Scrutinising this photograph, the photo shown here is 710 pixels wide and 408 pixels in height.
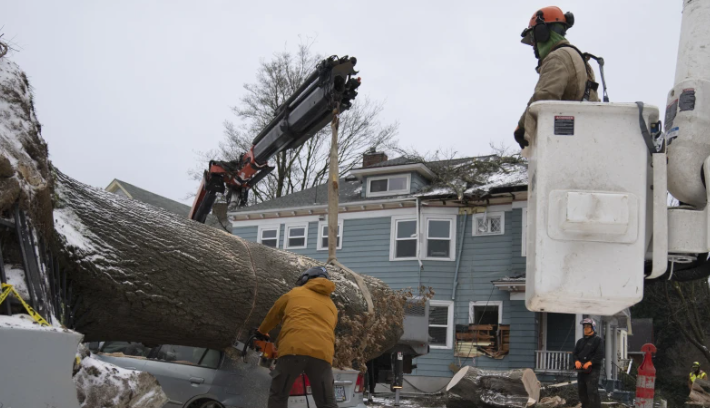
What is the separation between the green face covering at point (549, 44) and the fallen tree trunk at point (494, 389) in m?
10.4

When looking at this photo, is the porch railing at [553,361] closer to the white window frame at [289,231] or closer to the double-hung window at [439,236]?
the double-hung window at [439,236]

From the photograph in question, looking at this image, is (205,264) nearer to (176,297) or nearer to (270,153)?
(176,297)

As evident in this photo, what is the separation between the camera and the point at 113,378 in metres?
3.26

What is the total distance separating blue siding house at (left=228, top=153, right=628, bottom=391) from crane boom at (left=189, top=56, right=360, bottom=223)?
10239 millimetres

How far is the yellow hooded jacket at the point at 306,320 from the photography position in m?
5.14

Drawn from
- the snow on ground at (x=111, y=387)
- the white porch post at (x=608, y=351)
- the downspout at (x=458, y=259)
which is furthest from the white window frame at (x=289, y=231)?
the snow on ground at (x=111, y=387)

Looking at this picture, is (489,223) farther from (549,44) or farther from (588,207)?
(588,207)

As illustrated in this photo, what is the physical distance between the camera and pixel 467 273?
2009 centimetres

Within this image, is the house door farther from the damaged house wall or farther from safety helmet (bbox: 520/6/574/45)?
safety helmet (bbox: 520/6/574/45)

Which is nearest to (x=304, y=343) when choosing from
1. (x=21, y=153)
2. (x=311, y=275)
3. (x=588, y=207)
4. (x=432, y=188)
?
(x=311, y=275)

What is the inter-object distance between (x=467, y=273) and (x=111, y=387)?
57.6 feet

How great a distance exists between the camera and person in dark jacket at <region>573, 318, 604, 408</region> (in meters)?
9.35

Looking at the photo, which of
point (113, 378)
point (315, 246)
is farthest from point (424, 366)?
point (113, 378)

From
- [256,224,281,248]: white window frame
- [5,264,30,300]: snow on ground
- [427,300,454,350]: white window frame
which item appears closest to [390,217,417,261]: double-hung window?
[427,300,454,350]: white window frame
